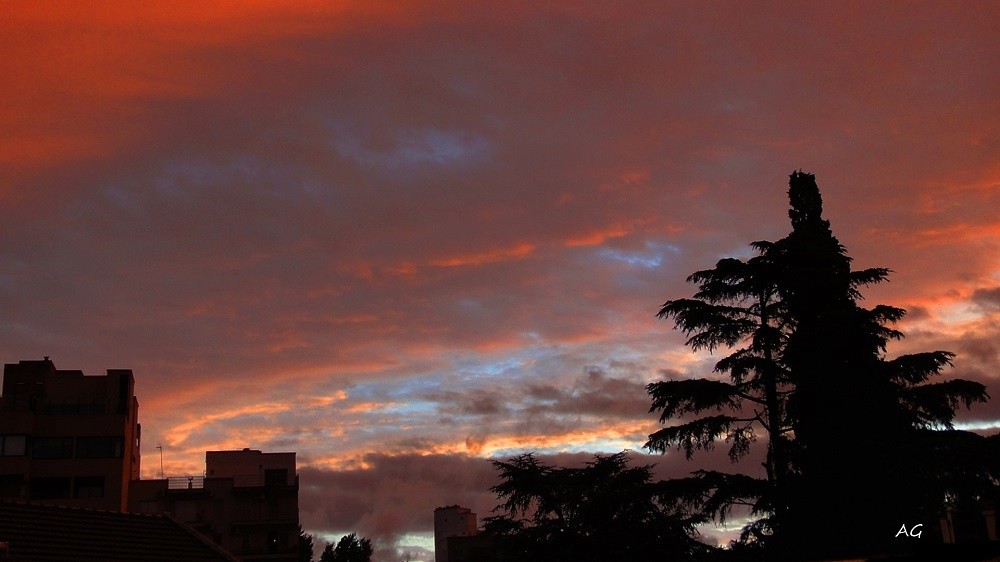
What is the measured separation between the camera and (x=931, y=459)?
3122 cm

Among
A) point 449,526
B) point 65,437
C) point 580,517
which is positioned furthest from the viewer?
point 449,526

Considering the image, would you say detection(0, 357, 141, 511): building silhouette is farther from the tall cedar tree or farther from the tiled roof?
the tall cedar tree

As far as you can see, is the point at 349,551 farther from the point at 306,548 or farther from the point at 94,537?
the point at 94,537

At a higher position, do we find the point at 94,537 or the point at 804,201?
the point at 804,201

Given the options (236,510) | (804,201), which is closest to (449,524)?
(236,510)

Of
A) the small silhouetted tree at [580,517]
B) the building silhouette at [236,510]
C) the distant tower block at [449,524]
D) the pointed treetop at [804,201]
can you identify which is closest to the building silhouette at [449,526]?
the distant tower block at [449,524]

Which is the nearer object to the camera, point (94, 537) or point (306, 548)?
point (94, 537)

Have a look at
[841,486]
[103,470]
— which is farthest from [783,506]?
[103,470]

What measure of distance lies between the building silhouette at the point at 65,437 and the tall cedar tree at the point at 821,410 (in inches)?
2446

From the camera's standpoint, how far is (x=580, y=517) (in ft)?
195

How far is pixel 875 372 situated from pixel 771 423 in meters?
4.17

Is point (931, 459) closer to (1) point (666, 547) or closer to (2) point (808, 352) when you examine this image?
(2) point (808, 352)

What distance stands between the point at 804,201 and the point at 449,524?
365 ft

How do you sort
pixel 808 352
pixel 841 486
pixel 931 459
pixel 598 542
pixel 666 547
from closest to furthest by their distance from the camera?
1. pixel 931 459
2. pixel 841 486
3. pixel 808 352
4. pixel 666 547
5. pixel 598 542
